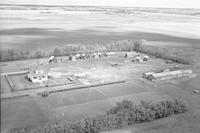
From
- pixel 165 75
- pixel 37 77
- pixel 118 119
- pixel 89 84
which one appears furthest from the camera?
pixel 165 75

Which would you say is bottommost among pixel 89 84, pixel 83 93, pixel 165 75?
pixel 83 93

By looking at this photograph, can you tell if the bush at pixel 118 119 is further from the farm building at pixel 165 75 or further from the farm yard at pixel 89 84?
the farm building at pixel 165 75

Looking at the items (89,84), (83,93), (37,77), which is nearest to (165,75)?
(89,84)

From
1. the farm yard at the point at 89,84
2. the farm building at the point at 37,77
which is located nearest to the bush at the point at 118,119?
the farm yard at the point at 89,84

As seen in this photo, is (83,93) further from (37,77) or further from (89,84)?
(37,77)

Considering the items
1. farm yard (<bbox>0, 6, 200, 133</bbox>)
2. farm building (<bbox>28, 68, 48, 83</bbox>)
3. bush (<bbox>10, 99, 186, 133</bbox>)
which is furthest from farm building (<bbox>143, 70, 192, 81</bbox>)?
farm building (<bbox>28, 68, 48, 83</bbox>)

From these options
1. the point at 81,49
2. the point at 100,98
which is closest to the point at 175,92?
the point at 100,98

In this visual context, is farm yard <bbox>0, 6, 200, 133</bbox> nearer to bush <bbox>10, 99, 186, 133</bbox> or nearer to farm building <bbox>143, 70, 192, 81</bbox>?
farm building <bbox>143, 70, 192, 81</bbox>

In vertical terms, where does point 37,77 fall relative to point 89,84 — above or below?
above
